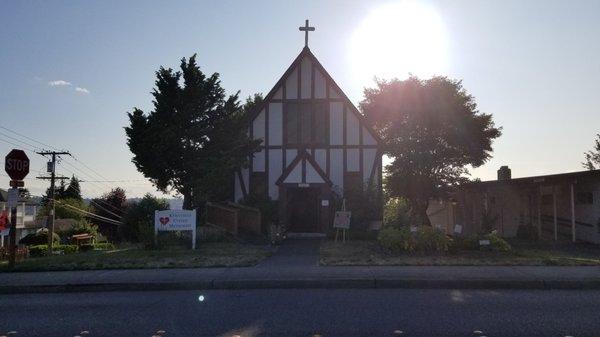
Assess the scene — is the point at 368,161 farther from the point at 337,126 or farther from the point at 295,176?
the point at 295,176

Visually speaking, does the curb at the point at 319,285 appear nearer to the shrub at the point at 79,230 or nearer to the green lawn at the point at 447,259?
the green lawn at the point at 447,259

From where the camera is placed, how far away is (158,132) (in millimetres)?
22109

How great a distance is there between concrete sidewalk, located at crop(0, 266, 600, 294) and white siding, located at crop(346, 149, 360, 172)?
1312 cm

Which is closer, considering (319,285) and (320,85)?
(319,285)

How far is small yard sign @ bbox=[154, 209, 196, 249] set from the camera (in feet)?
57.1

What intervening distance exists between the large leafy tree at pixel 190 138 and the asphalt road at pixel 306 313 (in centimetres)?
1201

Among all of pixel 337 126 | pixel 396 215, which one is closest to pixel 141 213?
pixel 337 126

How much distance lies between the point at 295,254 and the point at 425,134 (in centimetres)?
1242

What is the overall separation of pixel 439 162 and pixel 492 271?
1557 cm

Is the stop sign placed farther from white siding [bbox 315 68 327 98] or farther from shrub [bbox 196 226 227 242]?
white siding [bbox 315 68 327 98]

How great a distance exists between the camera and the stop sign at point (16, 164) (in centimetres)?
1345

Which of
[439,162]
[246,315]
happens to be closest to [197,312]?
[246,315]

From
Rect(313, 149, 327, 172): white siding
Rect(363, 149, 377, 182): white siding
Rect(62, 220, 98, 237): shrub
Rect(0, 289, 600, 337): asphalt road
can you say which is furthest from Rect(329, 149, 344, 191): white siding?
Rect(62, 220, 98, 237): shrub

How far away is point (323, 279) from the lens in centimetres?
1058
